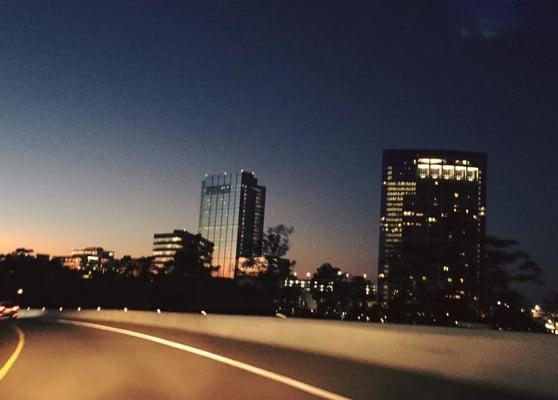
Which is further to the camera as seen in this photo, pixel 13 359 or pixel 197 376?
pixel 13 359

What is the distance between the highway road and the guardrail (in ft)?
1.25

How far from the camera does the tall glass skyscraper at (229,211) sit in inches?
6737

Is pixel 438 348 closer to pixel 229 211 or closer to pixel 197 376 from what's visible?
pixel 197 376

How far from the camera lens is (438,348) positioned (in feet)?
46.3

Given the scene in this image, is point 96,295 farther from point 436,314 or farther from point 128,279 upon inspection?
point 436,314

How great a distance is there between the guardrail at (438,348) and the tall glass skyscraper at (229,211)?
14603 cm

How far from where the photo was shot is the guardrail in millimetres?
11484

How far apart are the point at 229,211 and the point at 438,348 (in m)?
166

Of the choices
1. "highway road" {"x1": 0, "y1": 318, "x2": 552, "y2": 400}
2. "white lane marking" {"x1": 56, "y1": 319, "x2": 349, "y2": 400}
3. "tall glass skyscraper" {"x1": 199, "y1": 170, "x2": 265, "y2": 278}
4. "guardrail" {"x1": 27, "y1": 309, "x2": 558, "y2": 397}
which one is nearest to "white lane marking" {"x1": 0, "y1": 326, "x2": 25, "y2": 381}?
"highway road" {"x1": 0, "y1": 318, "x2": 552, "y2": 400}

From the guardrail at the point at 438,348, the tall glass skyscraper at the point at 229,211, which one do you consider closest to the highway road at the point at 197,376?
the guardrail at the point at 438,348

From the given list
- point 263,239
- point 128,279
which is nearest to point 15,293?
point 128,279

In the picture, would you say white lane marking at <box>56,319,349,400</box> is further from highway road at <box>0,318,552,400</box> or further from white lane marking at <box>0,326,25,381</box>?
A: white lane marking at <box>0,326,25,381</box>

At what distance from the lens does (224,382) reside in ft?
42.5

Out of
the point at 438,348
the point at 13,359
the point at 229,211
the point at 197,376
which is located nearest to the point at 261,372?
the point at 197,376
